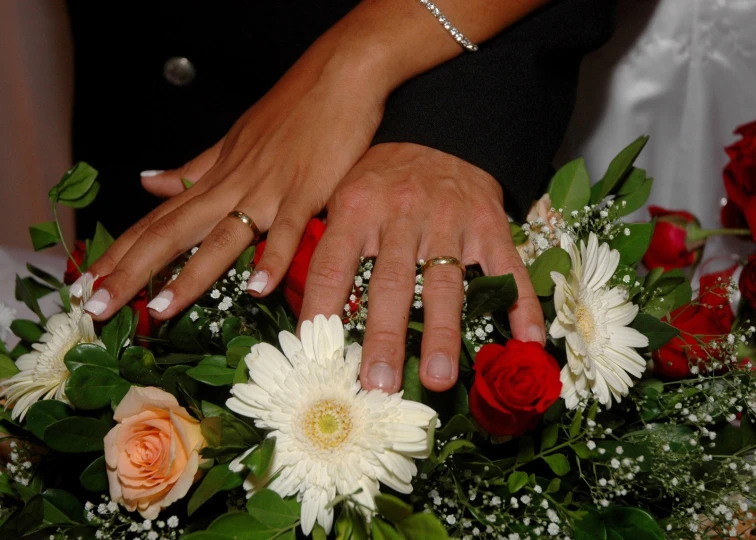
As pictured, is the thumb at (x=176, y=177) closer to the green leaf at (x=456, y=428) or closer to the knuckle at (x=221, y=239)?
the knuckle at (x=221, y=239)

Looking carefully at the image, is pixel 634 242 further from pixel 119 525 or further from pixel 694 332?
pixel 119 525

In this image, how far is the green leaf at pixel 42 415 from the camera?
A: 0.54 m

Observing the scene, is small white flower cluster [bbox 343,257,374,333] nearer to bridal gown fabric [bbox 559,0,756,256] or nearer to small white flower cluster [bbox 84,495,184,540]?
small white flower cluster [bbox 84,495,184,540]

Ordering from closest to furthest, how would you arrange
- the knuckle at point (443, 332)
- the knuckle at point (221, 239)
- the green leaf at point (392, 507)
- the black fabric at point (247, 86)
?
the green leaf at point (392, 507)
the knuckle at point (443, 332)
the knuckle at point (221, 239)
the black fabric at point (247, 86)

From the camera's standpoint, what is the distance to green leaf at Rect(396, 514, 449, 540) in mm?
407

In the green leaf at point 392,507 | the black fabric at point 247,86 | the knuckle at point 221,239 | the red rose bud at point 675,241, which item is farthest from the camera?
the red rose bud at point 675,241

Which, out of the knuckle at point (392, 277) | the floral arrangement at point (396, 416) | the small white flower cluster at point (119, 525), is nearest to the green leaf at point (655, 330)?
the floral arrangement at point (396, 416)

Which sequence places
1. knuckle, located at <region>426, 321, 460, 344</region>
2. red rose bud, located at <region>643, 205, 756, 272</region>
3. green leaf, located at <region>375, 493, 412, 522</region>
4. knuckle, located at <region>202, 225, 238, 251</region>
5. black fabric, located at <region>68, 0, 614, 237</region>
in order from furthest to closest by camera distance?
red rose bud, located at <region>643, 205, 756, 272</region>, black fabric, located at <region>68, 0, 614, 237</region>, knuckle, located at <region>202, 225, 238, 251</region>, knuckle, located at <region>426, 321, 460, 344</region>, green leaf, located at <region>375, 493, 412, 522</region>

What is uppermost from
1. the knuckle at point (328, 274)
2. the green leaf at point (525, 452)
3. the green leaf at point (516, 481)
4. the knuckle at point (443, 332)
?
the knuckle at point (328, 274)

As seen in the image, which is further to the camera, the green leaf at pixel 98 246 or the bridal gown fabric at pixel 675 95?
the bridal gown fabric at pixel 675 95

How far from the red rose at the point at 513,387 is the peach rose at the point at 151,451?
0.23 metres

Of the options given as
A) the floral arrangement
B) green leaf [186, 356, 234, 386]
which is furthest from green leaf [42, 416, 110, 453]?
green leaf [186, 356, 234, 386]

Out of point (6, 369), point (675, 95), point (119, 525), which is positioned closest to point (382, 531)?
point (119, 525)

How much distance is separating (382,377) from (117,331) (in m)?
0.26
